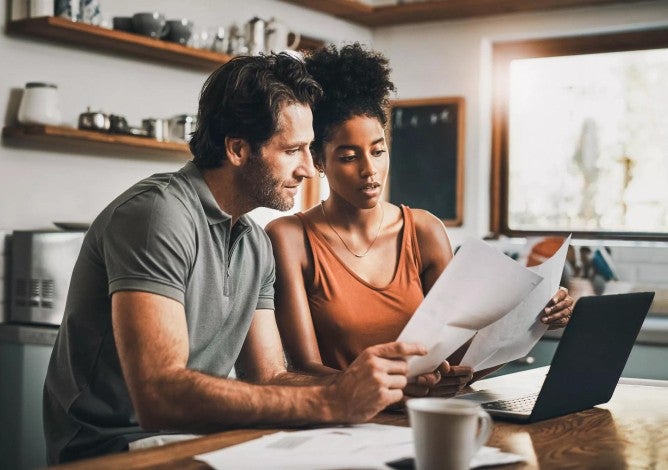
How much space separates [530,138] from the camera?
483cm

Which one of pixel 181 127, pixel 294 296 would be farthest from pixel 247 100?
pixel 181 127

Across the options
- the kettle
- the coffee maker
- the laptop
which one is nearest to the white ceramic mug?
the laptop

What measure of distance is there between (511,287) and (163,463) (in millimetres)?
606

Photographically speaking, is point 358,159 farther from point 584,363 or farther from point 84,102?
point 84,102

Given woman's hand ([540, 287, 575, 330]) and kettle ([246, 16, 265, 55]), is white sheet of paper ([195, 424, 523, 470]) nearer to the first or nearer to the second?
woman's hand ([540, 287, 575, 330])

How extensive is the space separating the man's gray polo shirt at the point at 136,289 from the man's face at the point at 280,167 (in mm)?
93

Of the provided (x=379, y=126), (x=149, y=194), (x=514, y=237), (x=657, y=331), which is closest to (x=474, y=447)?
(x=149, y=194)

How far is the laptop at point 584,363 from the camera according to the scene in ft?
4.66

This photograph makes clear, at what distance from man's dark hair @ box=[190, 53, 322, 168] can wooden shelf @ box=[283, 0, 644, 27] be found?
295 centimetres

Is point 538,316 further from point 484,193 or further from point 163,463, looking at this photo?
point 484,193

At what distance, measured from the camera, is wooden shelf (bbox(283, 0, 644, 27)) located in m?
4.55

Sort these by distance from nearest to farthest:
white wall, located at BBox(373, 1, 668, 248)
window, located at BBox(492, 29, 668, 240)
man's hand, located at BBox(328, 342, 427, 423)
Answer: man's hand, located at BBox(328, 342, 427, 423), window, located at BBox(492, 29, 668, 240), white wall, located at BBox(373, 1, 668, 248)

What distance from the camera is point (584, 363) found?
1502 mm

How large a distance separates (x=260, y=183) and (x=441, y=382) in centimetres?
49
